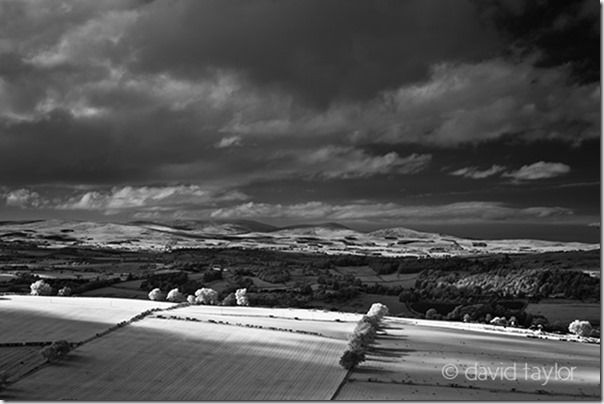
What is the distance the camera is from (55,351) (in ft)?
49.7

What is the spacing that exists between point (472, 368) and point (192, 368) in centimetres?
739

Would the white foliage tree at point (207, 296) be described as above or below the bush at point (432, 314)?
above

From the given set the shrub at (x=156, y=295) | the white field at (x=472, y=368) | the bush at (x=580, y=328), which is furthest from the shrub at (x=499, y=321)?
the shrub at (x=156, y=295)

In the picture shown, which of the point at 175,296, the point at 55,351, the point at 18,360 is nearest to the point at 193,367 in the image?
the point at 55,351

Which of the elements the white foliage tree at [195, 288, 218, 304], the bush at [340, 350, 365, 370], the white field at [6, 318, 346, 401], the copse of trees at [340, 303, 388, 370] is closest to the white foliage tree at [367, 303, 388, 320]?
the copse of trees at [340, 303, 388, 370]

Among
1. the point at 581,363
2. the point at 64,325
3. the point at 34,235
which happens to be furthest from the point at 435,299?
the point at 34,235

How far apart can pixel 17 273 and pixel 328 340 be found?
22.9 meters

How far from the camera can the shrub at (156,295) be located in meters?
29.6

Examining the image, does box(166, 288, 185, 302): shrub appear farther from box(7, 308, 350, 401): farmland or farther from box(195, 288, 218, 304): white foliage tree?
box(7, 308, 350, 401): farmland

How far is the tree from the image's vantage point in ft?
101

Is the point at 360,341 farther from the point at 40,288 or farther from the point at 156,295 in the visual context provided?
the point at 40,288

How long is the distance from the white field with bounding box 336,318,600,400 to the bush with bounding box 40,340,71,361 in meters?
7.95

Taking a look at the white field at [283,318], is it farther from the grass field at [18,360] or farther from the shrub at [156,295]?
the grass field at [18,360]

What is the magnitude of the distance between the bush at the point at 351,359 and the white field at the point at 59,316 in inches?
343
